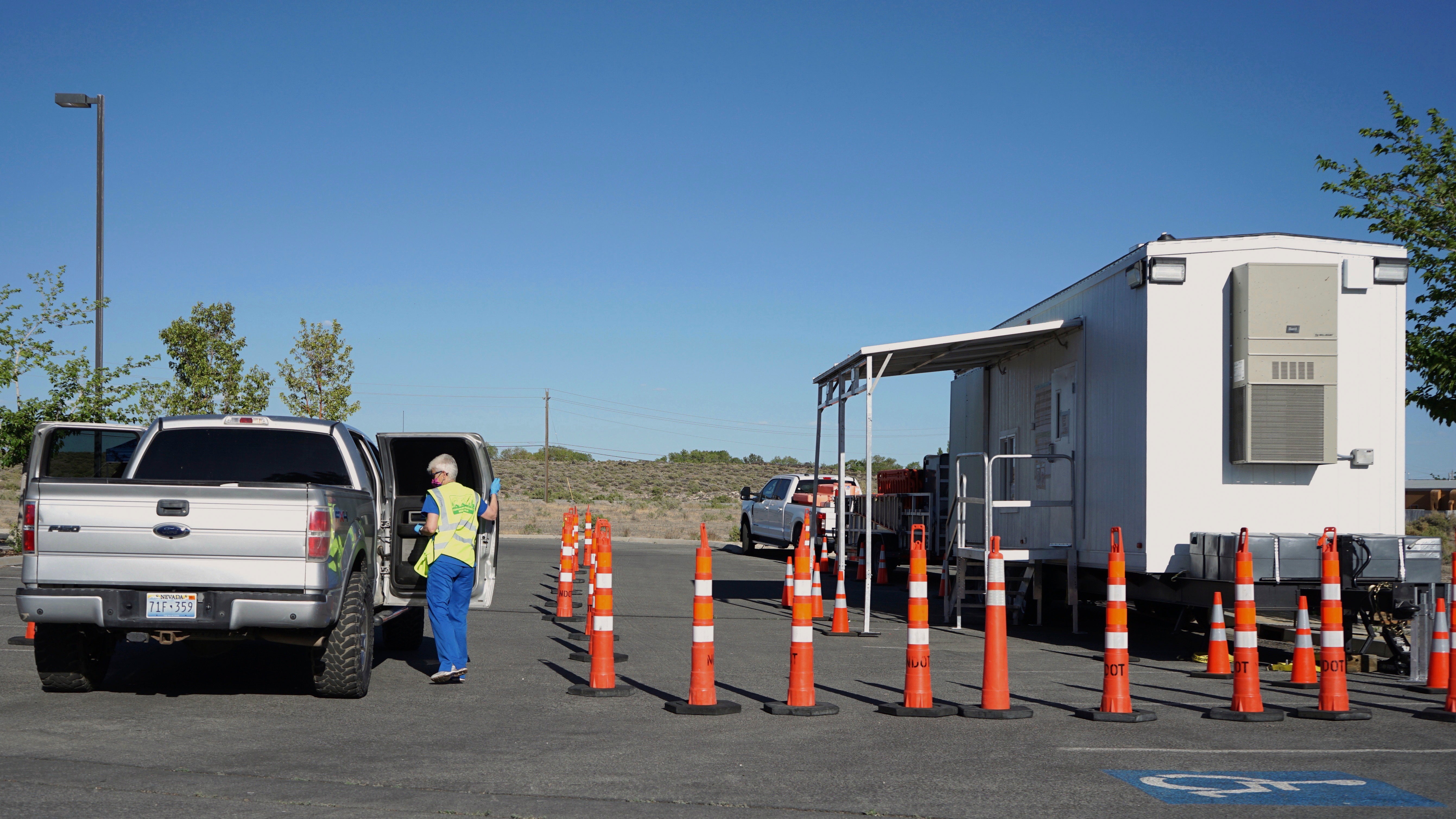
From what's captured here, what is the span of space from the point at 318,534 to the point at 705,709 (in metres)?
2.71

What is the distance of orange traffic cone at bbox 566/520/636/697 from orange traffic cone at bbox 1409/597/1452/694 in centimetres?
611

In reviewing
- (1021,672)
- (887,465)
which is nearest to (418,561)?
(1021,672)

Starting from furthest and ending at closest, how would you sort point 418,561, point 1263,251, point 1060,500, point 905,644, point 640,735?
point 1060,500
point 905,644
point 1263,251
point 418,561
point 640,735

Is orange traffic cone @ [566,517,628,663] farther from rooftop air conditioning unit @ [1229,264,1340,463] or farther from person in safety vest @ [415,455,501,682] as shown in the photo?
rooftop air conditioning unit @ [1229,264,1340,463]

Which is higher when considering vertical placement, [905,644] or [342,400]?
[342,400]

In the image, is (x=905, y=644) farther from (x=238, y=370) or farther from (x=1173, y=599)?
(x=238, y=370)

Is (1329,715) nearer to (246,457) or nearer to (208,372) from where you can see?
(246,457)

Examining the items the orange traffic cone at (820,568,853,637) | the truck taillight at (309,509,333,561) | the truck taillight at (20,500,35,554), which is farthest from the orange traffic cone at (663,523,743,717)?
the orange traffic cone at (820,568,853,637)

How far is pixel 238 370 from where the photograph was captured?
31.3 metres

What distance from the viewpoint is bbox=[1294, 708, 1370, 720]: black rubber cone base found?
8.69 metres

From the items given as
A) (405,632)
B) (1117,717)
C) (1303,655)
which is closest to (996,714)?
(1117,717)

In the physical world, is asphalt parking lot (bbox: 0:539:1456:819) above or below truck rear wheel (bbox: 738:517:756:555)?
above

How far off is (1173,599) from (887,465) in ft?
218

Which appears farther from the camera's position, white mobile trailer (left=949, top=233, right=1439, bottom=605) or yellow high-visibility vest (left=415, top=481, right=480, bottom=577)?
white mobile trailer (left=949, top=233, right=1439, bottom=605)
